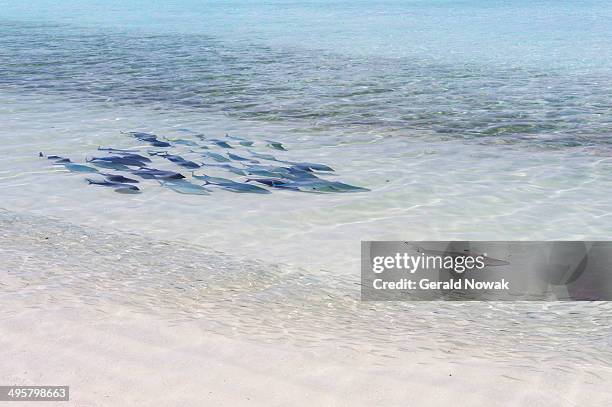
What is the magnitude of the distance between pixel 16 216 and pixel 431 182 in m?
3.51

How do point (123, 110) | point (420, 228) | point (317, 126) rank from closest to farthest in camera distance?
point (420, 228) → point (317, 126) → point (123, 110)

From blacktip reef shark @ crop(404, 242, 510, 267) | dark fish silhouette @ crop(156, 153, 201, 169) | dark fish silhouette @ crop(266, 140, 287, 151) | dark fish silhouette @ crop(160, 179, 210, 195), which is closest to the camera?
blacktip reef shark @ crop(404, 242, 510, 267)

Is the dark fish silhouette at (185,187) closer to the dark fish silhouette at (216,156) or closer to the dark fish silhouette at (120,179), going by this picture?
the dark fish silhouette at (120,179)

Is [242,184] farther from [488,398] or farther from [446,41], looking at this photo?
[446,41]

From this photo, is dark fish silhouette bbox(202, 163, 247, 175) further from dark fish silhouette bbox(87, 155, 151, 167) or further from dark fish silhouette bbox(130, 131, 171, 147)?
dark fish silhouette bbox(130, 131, 171, 147)

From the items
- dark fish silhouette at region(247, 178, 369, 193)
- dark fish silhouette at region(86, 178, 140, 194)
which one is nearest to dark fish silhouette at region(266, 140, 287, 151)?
dark fish silhouette at region(247, 178, 369, 193)

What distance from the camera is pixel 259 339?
3.87 m

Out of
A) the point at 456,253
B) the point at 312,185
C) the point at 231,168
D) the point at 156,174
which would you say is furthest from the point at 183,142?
the point at 456,253

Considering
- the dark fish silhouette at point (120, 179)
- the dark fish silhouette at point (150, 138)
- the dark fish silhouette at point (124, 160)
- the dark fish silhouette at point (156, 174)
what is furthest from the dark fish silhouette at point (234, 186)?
the dark fish silhouette at point (150, 138)

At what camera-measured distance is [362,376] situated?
3.46 metres

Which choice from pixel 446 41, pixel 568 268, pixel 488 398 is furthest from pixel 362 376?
pixel 446 41

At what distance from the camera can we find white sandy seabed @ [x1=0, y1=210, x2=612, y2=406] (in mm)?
3312

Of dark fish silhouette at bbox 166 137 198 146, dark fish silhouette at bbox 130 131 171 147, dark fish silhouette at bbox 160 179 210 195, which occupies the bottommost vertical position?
dark fish silhouette at bbox 160 179 210 195

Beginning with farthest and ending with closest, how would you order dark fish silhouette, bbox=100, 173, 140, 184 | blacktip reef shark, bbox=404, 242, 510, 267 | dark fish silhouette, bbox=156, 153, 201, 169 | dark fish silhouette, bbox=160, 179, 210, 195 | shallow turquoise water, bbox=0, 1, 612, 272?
dark fish silhouette, bbox=156, 153, 201, 169, dark fish silhouette, bbox=100, 173, 140, 184, dark fish silhouette, bbox=160, 179, 210, 195, shallow turquoise water, bbox=0, 1, 612, 272, blacktip reef shark, bbox=404, 242, 510, 267
